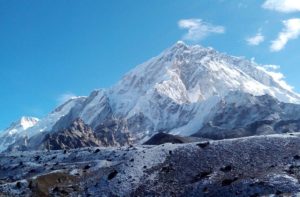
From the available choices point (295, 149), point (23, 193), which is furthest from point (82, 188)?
point (295, 149)

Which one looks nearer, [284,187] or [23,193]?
[284,187]

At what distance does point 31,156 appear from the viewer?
9688 cm

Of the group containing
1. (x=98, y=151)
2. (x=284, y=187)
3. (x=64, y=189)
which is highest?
(x=98, y=151)

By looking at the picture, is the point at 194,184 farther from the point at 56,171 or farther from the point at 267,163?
the point at 56,171

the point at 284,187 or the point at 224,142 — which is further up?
the point at 224,142

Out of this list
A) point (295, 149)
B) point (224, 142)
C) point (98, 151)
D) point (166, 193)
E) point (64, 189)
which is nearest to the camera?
point (166, 193)

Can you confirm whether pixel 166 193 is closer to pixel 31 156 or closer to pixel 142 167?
pixel 142 167

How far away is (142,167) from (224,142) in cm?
1376

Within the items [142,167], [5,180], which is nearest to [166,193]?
[142,167]

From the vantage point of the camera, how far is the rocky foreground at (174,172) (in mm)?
65250

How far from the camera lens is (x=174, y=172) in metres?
74.4

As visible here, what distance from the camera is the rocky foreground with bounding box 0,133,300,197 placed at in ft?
214

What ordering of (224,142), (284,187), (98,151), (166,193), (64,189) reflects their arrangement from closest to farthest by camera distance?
(284,187) < (166,193) < (64,189) < (224,142) < (98,151)

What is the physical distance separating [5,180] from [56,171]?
7673 millimetres
